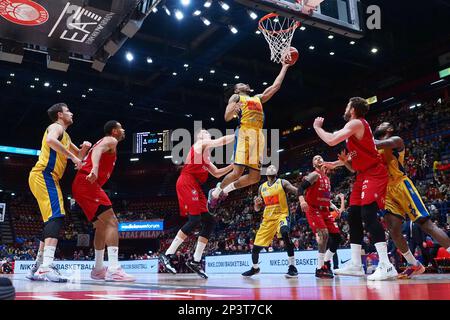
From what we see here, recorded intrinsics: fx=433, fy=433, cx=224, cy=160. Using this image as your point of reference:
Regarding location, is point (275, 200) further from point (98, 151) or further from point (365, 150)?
point (98, 151)

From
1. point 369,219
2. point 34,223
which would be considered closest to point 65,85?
point 34,223

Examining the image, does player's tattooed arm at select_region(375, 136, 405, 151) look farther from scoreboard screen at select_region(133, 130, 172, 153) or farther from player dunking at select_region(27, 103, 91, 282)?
scoreboard screen at select_region(133, 130, 172, 153)

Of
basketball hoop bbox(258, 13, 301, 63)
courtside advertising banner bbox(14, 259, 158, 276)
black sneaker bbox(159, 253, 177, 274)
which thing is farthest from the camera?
courtside advertising banner bbox(14, 259, 158, 276)

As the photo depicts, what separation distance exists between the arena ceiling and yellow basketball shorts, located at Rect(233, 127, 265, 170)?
29.0 ft

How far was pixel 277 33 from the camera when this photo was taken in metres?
8.61

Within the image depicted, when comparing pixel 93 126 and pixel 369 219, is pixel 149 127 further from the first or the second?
pixel 369 219

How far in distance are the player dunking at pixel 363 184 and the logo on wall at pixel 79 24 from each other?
4.09m

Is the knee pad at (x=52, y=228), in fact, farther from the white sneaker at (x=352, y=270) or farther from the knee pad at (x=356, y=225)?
the knee pad at (x=356, y=225)

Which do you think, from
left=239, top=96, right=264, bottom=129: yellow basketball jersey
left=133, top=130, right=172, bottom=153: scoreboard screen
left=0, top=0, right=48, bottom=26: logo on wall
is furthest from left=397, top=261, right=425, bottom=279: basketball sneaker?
left=133, top=130, right=172, bottom=153: scoreboard screen

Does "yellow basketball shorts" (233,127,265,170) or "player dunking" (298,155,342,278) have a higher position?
"yellow basketball shorts" (233,127,265,170)

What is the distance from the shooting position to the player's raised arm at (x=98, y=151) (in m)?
4.87

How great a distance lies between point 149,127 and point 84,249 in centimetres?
899

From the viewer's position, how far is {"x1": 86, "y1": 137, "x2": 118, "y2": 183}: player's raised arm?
16.0 feet

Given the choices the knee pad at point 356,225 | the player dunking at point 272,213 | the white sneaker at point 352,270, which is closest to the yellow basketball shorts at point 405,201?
the knee pad at point 356,225
